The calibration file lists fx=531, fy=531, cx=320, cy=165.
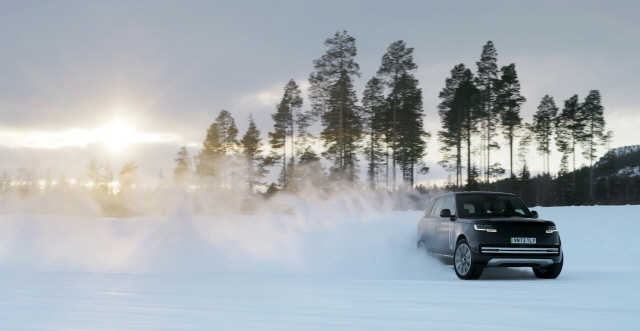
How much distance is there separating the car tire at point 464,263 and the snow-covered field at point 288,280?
0.97 ft

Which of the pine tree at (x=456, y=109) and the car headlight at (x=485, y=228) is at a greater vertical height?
the pine tree at (x=456, y=109)

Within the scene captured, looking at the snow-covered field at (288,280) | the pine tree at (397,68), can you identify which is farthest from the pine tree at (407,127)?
the snow-covered field at (288,280)

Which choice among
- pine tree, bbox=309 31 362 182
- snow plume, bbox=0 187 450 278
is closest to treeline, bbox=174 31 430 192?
pine tree, bbox=309 31 362 182

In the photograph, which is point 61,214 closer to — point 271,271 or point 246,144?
point 271,271

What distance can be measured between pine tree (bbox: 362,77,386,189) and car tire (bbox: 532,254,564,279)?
122ft

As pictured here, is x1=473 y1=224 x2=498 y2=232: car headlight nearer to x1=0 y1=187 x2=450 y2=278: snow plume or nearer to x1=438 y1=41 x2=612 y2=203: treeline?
x1=0 y1=187 x2=450 y2=278: snow plume

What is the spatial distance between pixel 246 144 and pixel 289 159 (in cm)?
1035

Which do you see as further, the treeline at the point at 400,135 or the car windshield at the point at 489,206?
the treeline at the point at 400,135

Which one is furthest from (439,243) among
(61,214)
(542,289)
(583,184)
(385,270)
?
(583,184)

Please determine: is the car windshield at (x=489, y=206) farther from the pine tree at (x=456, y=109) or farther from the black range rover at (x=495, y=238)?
the pine tree at (x=456, y=109)

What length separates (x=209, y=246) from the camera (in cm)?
1496

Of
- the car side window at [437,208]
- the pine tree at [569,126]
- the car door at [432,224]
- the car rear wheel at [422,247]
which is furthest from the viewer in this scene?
the pine tree at [569,126]

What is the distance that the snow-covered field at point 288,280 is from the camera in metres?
5.97

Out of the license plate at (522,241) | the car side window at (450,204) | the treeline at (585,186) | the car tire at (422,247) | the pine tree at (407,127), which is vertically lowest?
the car tire at (422,247)
